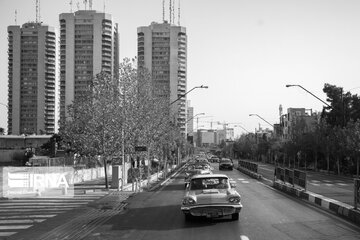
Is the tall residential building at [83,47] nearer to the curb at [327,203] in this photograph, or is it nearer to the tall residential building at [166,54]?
the tall residential building at [166,54]

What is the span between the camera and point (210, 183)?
51.3 ft

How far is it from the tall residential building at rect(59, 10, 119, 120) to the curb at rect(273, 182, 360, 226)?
274 feet

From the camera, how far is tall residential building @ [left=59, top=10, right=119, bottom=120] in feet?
357

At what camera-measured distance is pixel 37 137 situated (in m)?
113

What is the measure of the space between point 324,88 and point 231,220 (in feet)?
174

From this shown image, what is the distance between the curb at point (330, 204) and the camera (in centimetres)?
1480

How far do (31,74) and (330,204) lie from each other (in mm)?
126536

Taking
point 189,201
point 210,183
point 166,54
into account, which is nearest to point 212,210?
point 189,201

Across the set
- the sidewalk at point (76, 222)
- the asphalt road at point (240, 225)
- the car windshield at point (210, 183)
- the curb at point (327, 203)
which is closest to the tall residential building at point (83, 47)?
the curb at point (327, 203)

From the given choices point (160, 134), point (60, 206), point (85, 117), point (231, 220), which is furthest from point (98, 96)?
point (231, 220)

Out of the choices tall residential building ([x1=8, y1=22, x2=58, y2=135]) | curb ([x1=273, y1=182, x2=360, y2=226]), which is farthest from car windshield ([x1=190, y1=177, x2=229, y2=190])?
tall residential building ([x1=8, y1=22, x2=58, y2=135])

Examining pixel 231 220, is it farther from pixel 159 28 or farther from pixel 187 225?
pixel 159 28

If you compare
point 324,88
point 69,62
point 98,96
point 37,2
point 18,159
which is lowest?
point 18,159

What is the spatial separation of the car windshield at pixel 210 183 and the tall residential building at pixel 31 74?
12469cm
